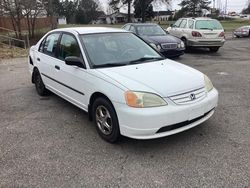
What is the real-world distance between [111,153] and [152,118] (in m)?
0.74

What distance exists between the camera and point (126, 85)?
3.60 metres

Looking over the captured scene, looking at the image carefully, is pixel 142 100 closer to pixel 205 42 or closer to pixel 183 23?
pixel 205 42

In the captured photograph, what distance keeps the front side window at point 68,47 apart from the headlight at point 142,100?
4.55 feet

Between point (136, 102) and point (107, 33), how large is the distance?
6.19 ft

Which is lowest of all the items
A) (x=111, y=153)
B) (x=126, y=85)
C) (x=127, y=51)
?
(x=111, y=153)

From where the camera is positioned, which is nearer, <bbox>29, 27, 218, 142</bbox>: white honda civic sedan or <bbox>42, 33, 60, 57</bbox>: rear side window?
<bbox>29, 27, 218, 142</bbox>: white honda civic sedan

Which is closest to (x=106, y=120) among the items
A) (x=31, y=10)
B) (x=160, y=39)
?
(x=160, y=39)

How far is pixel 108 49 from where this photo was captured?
15.0 ft

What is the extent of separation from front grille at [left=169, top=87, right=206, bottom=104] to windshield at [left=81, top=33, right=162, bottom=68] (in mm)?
Answer: 1086

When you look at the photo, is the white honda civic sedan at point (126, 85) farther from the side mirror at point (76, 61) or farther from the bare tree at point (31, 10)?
the bare tree at point (31, 10)

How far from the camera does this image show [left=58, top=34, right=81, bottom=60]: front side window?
4.58m

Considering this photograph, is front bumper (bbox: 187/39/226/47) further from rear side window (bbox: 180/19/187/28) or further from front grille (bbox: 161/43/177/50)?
front grille (bbox: 161/43/177/50)

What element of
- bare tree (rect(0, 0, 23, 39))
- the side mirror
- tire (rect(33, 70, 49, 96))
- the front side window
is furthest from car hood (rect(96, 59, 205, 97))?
bare tree (rect(0, 0, 23, 39))

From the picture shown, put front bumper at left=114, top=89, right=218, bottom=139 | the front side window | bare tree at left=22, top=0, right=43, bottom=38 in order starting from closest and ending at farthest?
1. front bumper at left=114, top=89, right=218, bottom=139
2. the front side window
3. bare tree at left=22, top=0, right=43, bottom=38
